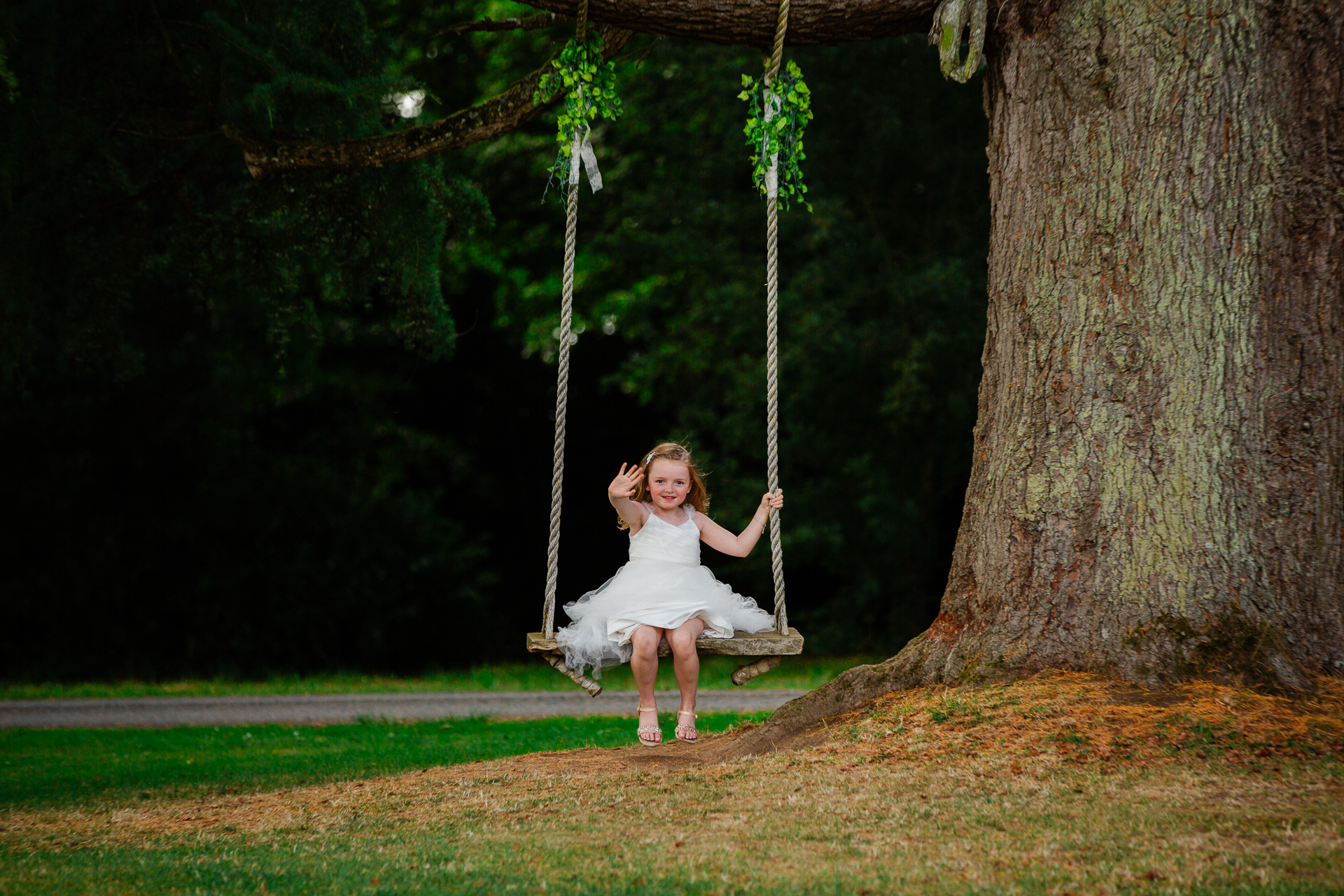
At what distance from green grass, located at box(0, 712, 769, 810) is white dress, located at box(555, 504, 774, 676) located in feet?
4.63

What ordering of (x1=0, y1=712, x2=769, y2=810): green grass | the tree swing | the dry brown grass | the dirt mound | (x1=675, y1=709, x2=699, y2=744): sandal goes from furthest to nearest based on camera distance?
(x1=0, y1=712, x2=769, y2=810): green grass < (x1=675, y1=709, x2=699, y2=744): sandal < the tree swing < the dirt mound < the dry brown grass

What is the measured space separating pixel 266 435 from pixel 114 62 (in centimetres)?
1341

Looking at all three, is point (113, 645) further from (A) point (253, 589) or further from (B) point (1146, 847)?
(B) point (1146, 847)

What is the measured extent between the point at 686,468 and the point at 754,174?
58.0 inches

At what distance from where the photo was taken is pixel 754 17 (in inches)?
220

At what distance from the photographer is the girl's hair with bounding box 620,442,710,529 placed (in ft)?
20.3

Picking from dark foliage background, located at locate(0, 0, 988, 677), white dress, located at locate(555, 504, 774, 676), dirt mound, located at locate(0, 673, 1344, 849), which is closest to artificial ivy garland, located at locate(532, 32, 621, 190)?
white dress, located at locate(555, 504, 774, 676)

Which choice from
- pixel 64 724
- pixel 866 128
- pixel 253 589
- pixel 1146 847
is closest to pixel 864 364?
pixel 866 128

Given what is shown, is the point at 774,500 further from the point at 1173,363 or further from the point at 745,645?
the point at 1173,363

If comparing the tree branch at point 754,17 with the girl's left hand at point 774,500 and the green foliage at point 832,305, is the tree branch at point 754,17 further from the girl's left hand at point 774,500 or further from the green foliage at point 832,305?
the green foliage at point 832,305

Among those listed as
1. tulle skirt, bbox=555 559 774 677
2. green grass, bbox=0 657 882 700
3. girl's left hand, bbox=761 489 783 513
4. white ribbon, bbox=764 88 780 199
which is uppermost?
white ribbon, bbox=764 88 780 199

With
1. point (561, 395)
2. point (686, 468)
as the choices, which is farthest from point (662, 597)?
point (561, 395)

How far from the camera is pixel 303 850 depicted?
14.3 ft

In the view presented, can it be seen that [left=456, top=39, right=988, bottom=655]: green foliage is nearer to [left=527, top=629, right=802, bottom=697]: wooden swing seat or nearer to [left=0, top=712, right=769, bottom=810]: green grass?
[left=0, top=712, right=769, bottom=810]: green grass
